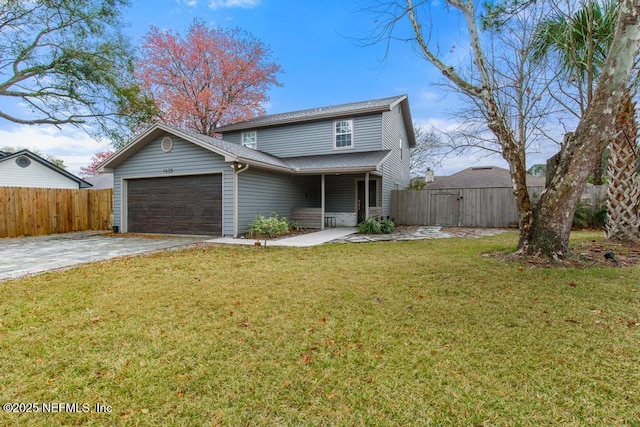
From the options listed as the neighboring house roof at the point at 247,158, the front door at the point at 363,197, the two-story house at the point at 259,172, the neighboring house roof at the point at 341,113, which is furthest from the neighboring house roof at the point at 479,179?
the neighboring house roof at the point at 247,158

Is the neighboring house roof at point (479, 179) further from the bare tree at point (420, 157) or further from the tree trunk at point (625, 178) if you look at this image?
the tree trunk at point (625, 178)

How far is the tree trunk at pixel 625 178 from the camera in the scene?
23.7 feet

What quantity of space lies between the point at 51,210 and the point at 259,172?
8195 mm

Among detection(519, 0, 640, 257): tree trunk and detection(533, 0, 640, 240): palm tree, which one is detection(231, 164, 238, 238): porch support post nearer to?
detection(519, 0, 640, 257): tree trunk

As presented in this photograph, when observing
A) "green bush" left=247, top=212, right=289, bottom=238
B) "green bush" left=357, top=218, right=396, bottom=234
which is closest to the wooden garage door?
"green bush" left=247, top=212, right=289, bottom=238

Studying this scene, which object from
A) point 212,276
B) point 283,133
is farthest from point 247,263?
point 283,133

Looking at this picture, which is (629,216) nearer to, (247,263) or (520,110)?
(520,110)

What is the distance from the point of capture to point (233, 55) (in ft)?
71.7

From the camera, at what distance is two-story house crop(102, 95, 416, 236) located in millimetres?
10469

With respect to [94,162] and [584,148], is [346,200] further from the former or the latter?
[94,162]

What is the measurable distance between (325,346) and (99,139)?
18.6 meters

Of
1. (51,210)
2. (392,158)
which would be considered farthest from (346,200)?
(51,210)

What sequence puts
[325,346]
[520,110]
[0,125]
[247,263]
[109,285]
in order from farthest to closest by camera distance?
[0,125] < [520,110] < [247,263] < [109,285] < [325,346]

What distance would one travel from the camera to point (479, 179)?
74.3ft
